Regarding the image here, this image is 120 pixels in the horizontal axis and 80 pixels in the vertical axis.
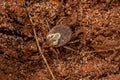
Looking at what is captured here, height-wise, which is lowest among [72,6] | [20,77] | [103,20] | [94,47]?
[20,77]

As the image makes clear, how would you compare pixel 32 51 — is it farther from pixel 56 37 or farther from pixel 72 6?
pixel 72 6

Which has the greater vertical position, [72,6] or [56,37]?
[72,6]

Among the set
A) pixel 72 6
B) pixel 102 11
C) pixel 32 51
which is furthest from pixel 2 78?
pixel 102 11
